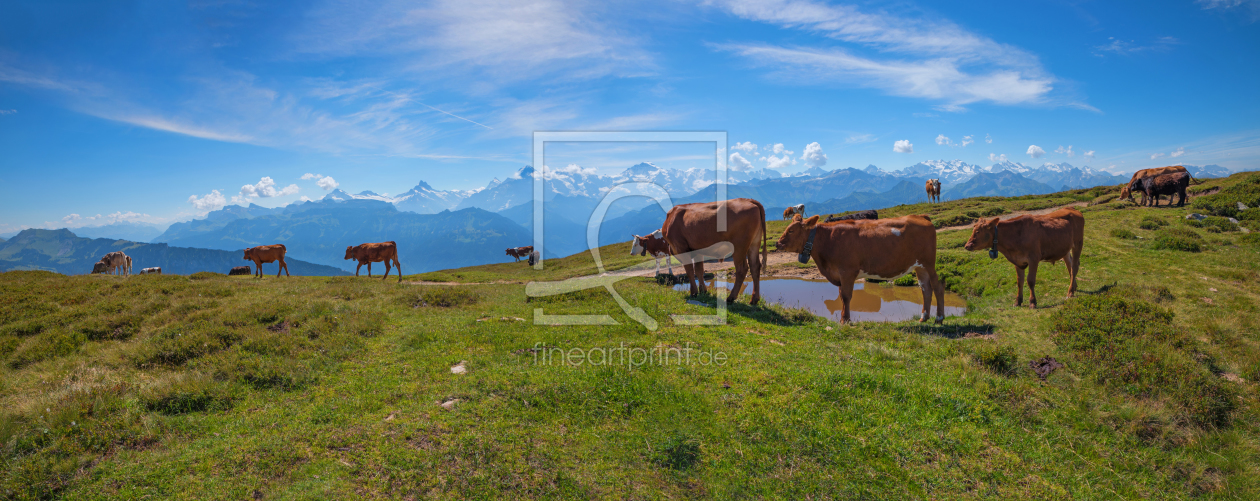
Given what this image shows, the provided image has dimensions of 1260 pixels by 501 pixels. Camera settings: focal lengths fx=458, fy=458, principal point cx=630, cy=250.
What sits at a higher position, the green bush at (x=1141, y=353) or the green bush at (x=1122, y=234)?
the green bush at (x=1122, y=234)

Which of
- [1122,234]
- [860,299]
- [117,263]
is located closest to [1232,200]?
[1122,234]

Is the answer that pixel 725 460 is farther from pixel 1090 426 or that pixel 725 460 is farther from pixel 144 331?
pixel 144 331

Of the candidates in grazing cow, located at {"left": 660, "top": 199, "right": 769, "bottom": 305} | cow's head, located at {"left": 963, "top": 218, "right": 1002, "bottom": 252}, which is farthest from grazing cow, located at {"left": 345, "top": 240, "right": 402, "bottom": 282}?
cow's head, located at {"left": 963, "top": 218, "right": 1002, "bottom": 252}

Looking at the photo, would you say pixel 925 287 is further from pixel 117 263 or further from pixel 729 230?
pixel 117 263

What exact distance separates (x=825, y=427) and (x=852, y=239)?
7.38 m

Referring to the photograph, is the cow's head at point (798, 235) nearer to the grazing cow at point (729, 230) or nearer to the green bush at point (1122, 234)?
the grazing cow at point (729, 230)

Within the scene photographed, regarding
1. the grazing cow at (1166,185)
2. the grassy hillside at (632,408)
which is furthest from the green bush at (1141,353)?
the grazing cow at (1166,185)

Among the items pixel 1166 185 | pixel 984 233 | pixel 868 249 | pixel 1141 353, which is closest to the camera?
pixel 1141 353

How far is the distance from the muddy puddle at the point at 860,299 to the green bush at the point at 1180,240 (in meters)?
9.83

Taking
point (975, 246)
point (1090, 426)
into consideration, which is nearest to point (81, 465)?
point (1090, 426)

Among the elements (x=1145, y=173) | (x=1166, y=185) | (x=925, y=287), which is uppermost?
(x=1145, y=173)

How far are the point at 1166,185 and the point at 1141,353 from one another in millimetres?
36462

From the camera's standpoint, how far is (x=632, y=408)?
23.6 feet

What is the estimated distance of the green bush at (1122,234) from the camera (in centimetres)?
2131
